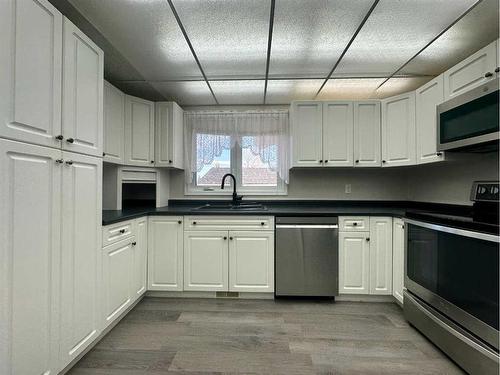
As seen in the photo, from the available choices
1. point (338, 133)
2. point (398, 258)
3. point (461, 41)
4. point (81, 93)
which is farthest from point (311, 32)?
point (398, 258)

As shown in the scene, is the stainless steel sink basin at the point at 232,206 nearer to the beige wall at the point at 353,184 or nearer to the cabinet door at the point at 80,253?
the beige wall at the point at 353,184

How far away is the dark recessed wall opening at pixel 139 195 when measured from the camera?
10.3 ft

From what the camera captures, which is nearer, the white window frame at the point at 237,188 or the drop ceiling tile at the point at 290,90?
the drop ceiling tile at the point at 290,90

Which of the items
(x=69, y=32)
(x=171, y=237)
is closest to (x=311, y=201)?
(x=171, y=237)

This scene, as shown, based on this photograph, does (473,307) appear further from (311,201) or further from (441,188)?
(311,201)

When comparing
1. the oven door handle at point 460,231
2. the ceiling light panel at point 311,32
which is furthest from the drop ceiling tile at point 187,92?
the oven door handle at point 460,231

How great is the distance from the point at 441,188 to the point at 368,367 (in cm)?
194

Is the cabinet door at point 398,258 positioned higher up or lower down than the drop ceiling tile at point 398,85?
lower down

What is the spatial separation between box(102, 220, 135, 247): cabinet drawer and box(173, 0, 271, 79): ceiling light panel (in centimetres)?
150

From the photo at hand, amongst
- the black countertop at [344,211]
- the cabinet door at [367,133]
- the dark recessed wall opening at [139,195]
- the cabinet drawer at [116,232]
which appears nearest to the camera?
the black countertop at [344,211]

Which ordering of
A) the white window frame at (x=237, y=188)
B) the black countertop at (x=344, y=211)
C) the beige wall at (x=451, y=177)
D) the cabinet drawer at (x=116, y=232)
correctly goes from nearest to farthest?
the black countertop at (x=344, y=211)
the cabinet drawer at (x=116, y=232)
the beige wall at (x=451, y=177)
the white window frame at (x=237, y=188)

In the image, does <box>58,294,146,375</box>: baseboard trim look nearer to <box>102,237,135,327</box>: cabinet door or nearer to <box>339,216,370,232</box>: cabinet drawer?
<box>102,237,135,327</box>: cabinet door

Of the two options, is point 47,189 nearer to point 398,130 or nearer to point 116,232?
point 116,232

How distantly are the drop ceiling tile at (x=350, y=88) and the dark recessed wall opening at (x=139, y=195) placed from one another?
2287mm
